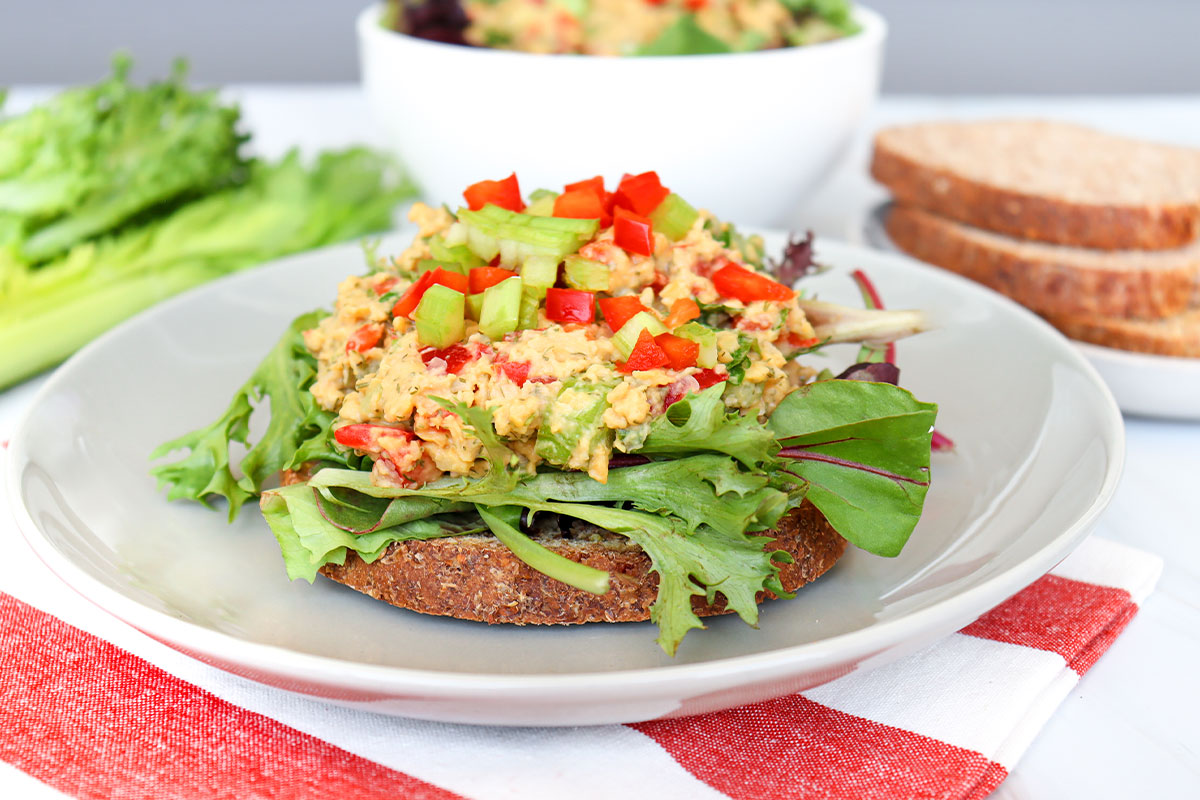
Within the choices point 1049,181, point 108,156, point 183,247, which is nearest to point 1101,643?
point 1049,181

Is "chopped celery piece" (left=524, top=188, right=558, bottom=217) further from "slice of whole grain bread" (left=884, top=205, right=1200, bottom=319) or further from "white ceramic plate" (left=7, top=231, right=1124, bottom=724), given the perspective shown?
"slice of whole grain bread" (left=884, top=205, right=1200, bottom=319)

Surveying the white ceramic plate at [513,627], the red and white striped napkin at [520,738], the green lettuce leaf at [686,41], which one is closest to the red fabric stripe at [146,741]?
the red and white striped napkin at [520,738]

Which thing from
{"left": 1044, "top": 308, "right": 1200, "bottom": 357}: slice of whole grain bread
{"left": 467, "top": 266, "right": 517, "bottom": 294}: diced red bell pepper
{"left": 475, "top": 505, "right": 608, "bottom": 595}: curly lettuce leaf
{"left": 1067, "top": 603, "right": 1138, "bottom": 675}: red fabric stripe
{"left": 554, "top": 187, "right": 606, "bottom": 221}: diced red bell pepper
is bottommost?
{"left": 1067, "top": 603, "right": 1138, "bottom": 675}: red fabric stripe

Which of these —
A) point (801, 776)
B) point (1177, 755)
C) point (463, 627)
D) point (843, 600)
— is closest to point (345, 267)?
point (463, 627)

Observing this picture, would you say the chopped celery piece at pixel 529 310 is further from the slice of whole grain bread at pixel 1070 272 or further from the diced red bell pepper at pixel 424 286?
the slice of whole grain bread at pixel 1070 272

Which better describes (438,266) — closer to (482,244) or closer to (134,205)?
(482,244)

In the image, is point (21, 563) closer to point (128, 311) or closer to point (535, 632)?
point (535, 632)

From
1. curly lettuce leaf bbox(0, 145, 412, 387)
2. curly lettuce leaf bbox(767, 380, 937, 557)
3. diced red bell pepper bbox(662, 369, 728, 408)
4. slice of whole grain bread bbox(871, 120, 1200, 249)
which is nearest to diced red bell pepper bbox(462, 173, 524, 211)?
diced red bell pepper bbox(662, 369, 728, 408)
